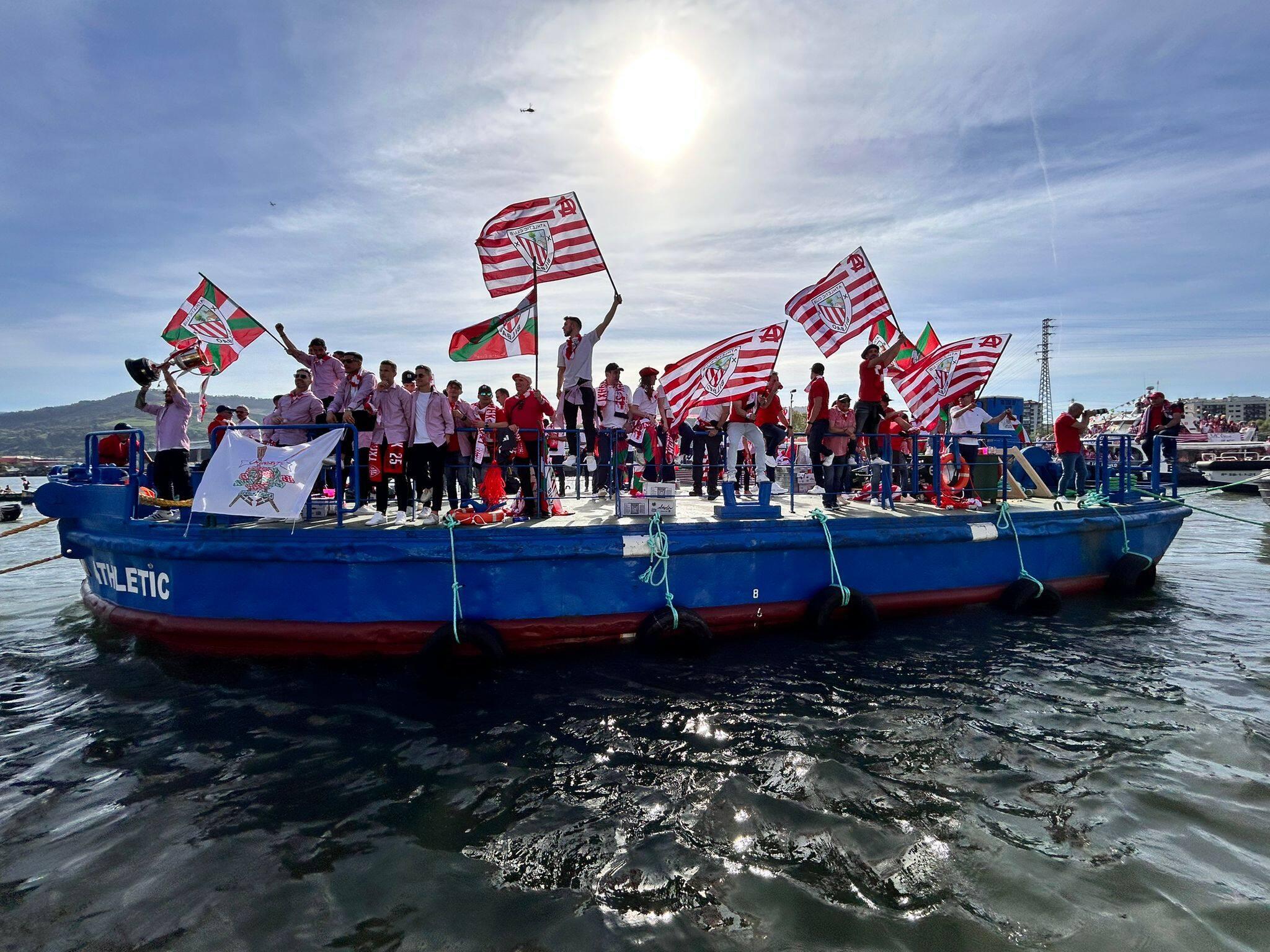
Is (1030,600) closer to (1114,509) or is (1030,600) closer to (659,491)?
(1114,509)

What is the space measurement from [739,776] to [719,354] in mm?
5434

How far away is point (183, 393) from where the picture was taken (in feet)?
30.9

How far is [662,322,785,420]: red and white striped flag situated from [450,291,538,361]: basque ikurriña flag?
214 cm

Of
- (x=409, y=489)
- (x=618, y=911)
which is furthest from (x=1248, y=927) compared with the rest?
(x=409, y=489)

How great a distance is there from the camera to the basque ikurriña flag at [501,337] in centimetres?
965

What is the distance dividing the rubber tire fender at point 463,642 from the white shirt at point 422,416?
2.31 metres

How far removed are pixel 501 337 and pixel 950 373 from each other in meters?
6.69

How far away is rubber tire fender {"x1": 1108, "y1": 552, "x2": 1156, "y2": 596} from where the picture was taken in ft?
33.3

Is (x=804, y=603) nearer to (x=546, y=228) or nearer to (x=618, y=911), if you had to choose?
(x=618, y=911)

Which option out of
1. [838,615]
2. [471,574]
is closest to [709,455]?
[838,615]

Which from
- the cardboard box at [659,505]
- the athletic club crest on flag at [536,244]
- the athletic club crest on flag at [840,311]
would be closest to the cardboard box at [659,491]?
the cardboard box at [659,505]

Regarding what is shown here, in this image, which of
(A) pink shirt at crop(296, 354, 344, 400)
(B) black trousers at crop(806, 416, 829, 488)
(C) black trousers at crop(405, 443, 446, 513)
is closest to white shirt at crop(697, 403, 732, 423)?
(B) black trousers at crop(806, 416, 829, 488)

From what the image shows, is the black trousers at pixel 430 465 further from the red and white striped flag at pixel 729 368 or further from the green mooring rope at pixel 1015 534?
the green mooring rope at pixel 1015 534

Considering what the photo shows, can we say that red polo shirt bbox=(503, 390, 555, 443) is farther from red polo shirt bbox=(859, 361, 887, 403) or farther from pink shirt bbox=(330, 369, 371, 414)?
red polo shirt bbox=(859, 361, 887, 403)
